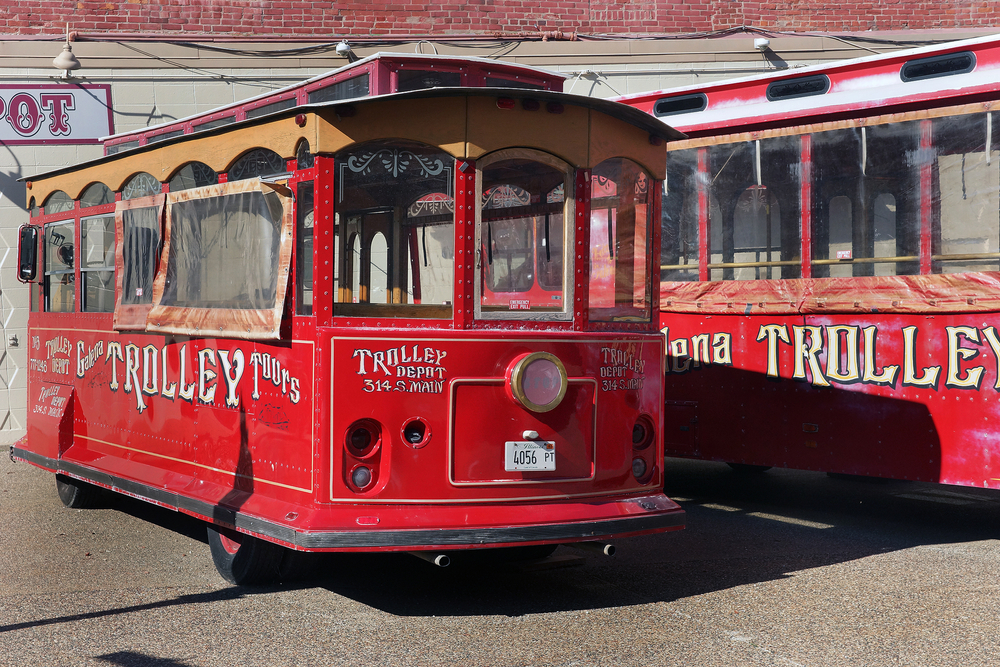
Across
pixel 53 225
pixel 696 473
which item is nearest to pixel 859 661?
pixel 696 473

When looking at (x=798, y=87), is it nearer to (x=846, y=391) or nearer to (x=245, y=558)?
(x=846, y=391)

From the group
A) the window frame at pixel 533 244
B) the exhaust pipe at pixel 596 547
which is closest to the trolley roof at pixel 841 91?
the window frame at pixel 533 244

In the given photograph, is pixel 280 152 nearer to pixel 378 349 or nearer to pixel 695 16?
pixel 378 349

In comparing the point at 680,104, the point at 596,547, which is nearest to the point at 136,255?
the point at 596,547

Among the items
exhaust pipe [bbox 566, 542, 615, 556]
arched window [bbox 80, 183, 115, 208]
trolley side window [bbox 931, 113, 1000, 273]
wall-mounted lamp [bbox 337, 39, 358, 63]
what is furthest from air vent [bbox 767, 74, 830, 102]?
wall-mounted lamp [bbox 337, 39, 358, 63]

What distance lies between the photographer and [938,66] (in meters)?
7.05

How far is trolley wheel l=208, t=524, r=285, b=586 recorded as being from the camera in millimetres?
5715

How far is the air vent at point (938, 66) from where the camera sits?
6914 mm

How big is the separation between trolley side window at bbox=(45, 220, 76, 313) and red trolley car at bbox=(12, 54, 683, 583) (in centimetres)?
191

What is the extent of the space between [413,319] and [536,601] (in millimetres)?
1744

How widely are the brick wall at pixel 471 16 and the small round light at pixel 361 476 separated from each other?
9110 mm

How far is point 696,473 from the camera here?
422 inches

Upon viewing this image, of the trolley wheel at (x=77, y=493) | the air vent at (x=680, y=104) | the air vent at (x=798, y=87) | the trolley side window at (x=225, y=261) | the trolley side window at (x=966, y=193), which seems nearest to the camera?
the trolley side window at (x=225, y=261)

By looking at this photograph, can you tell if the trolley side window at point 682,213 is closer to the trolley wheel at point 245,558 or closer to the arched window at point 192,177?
the arched window at point 192,177
